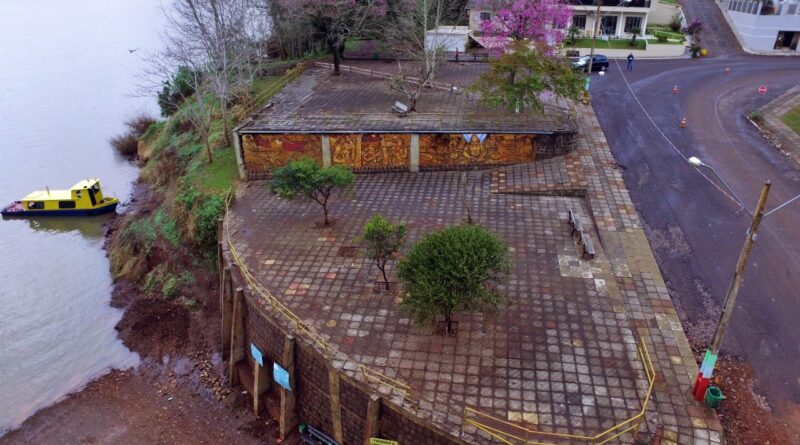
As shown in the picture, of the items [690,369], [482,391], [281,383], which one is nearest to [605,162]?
[690,369]

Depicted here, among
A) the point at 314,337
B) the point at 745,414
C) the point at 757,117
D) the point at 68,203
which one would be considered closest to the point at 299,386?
the point at 314,337

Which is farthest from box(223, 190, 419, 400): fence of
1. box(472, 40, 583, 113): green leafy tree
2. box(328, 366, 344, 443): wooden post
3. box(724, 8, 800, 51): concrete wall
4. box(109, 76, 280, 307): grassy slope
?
box(724, 8, 800, 51): concrete wall

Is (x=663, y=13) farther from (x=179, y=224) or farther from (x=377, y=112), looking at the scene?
(x=179, y=224)

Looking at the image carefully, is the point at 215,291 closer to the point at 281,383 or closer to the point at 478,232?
the point at 281,383

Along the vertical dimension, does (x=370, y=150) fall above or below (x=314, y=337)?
above

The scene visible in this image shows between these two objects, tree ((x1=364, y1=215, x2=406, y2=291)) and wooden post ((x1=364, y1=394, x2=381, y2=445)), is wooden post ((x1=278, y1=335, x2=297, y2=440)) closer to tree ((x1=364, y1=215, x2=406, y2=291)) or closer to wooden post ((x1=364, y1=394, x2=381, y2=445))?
wooden post ((x1=364, y1=394, x2=381, y2=445))

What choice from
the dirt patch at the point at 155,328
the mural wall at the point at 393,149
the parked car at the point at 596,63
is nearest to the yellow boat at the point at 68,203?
the dirt patch at the point at 155,328

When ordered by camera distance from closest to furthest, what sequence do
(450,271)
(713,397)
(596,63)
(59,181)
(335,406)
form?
(713,397), (450,271), (335,406), (59,181), (596,63)

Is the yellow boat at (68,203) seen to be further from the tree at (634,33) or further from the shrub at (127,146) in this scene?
the tree at (634,33)
